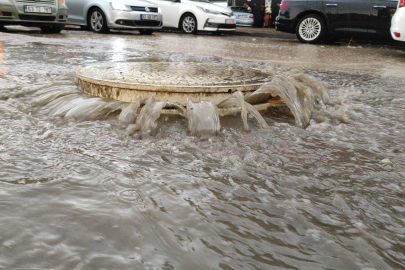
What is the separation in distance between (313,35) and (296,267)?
10.5m

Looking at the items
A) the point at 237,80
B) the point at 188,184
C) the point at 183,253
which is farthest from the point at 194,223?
the point at 237,80

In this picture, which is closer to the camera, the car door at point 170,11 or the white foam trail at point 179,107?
the white foam trail at point 179,107

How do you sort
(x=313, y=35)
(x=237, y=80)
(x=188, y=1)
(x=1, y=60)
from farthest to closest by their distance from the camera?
(x=188, y=1), (x=313, y=35), (x=1, y=60), (x=237, y=80)

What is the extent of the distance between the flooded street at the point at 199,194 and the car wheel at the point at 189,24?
11.3 m

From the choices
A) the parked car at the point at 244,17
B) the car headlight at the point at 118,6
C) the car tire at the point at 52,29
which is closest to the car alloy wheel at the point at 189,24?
the car headlight at the point at 118,6

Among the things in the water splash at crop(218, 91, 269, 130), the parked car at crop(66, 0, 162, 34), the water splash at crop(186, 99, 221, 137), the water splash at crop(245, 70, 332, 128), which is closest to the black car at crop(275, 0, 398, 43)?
the parked car at crop(66, 0, 162, 34)

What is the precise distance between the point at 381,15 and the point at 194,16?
6.33m

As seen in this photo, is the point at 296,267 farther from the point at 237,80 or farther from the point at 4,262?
the point at 237,80

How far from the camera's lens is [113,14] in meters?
11.4

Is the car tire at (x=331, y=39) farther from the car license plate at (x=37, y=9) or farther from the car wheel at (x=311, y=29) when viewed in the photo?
the car license plate at (x=37, y=9)

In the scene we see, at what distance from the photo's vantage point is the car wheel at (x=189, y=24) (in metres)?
13.8

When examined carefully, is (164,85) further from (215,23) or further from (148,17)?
(215,23)

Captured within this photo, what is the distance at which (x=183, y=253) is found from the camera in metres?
1.31

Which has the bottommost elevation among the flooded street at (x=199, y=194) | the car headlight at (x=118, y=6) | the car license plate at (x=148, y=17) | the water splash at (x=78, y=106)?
the flooded street at (x=199, y=194)
